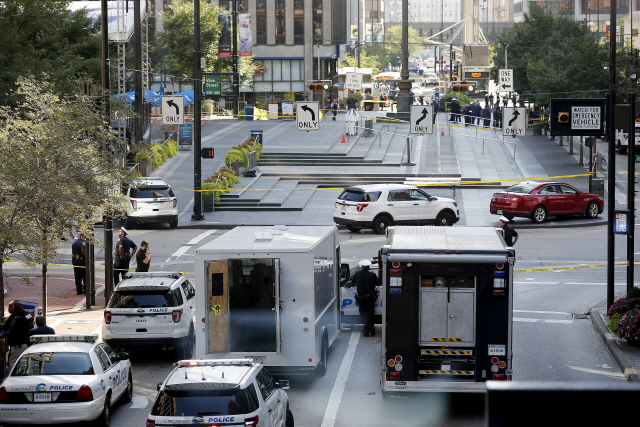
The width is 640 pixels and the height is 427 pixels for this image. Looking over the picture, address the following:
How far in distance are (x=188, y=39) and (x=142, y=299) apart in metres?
57.5

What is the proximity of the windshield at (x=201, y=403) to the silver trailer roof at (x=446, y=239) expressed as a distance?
12.1 ft

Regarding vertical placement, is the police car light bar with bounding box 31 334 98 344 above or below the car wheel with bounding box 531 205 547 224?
above

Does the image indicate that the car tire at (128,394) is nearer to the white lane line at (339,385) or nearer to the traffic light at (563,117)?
the white lane line at (339,385)

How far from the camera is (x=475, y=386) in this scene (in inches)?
435

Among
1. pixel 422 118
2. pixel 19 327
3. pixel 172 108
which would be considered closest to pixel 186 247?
pixel 172 108

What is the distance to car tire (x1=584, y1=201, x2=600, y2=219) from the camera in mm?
→ 31344

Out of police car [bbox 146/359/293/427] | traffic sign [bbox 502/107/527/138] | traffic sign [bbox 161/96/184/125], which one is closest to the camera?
police car [bbox 146/359/293/427]

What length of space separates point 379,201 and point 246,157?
11.6 m

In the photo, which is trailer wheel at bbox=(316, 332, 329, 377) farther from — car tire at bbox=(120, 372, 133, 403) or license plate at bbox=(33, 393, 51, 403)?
license plate at bbox=(33, 393, 51, 403)

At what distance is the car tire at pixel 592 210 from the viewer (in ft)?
103

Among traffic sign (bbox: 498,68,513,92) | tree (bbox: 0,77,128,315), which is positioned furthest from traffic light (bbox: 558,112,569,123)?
traffic sign (bbox: 498,68,513,92)

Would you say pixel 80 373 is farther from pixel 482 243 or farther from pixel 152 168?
pixel 152 168

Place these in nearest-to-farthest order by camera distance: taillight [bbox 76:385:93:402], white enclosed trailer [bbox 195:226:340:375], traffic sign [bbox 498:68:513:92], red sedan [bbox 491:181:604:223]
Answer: taillight [bbox 76:385:93:402], white enclosed trailer [bbox 195:226:340:375], red sedan [bbox 491:181:604:223], traffic sign [bbox 498:68:513:92]

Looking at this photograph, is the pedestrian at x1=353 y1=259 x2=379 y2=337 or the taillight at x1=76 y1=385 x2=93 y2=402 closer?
the taillight at x1=76 y1=385 x2=93 y2=402
